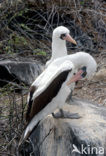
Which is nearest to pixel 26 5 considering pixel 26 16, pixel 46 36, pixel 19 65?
pixel 26 16

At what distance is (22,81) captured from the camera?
15.2 feet

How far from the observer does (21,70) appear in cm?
465

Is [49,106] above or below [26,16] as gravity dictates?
below

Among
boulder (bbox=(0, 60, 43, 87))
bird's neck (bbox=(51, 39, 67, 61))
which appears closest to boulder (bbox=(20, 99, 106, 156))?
bird's neck (bbox=(51, 39, 67, 61))

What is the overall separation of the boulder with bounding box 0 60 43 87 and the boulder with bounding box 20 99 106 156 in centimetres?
131

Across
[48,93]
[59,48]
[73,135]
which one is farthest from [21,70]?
[73,135]

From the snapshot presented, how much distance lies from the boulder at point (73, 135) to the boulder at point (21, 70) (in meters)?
1.31

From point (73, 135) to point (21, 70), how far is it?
2.05m

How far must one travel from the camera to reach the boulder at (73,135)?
8.78 ft

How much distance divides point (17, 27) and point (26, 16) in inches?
16.6

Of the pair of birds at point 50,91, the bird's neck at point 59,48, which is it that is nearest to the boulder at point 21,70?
the bird's neck at point 59,48

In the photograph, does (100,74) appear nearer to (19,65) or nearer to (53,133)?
(19,65)

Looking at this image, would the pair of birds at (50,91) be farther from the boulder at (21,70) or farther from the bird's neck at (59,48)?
the boulder at (21,70)

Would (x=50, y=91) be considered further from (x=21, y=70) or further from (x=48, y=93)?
(x=21, y=70)
